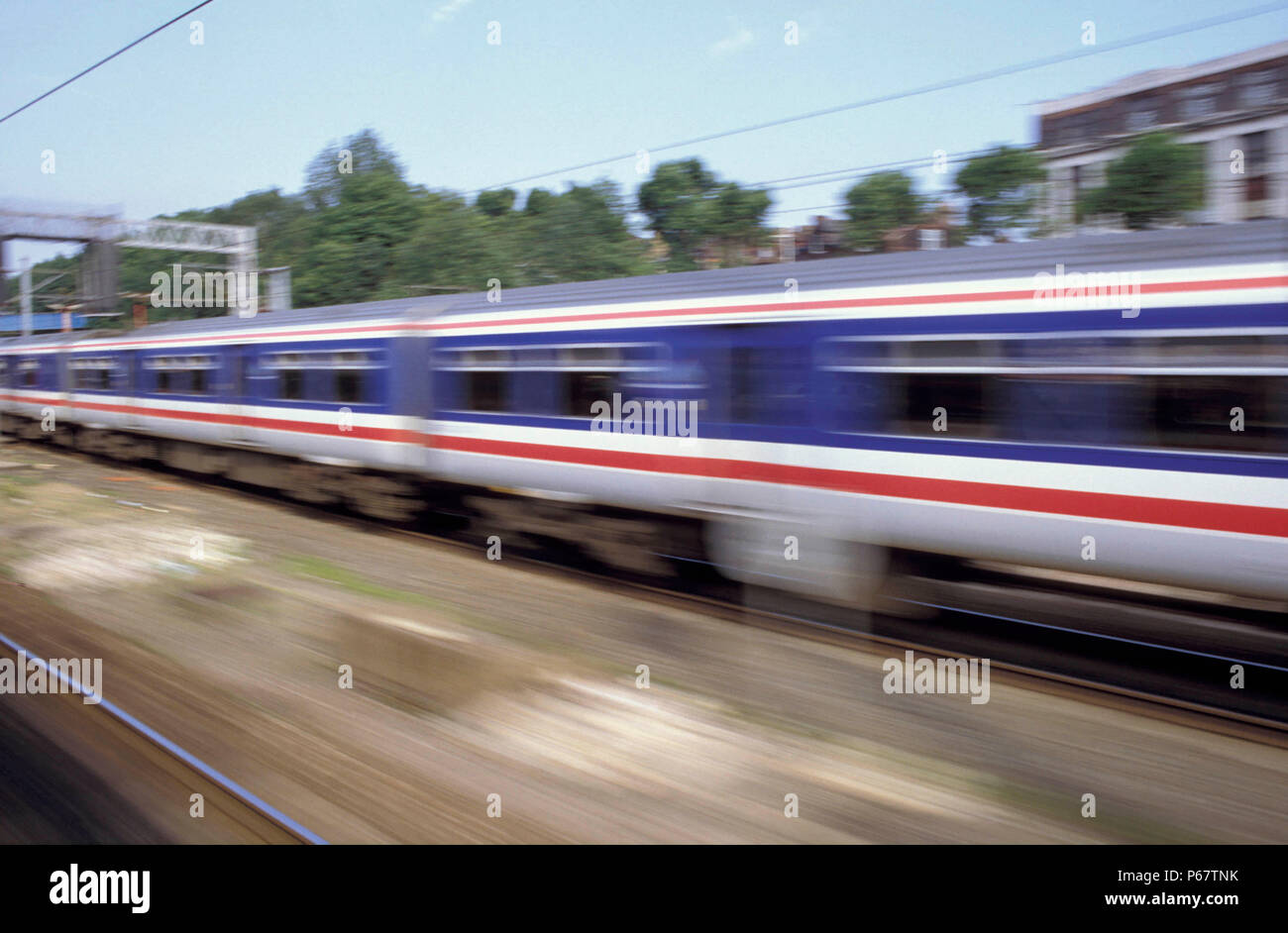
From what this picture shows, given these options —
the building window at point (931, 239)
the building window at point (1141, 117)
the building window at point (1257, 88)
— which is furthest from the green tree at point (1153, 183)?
the building window at point (1141, 117)

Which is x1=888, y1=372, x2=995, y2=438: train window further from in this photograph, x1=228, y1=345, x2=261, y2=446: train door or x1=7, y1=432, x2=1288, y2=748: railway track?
x1=228, y1=345, x2=261, y2=446: train door

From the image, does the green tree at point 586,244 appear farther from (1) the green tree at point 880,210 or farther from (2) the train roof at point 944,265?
(2) the train roof at point 944,265

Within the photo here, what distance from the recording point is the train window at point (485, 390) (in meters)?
10.6

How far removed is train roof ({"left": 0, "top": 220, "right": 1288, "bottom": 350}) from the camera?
19.5ft

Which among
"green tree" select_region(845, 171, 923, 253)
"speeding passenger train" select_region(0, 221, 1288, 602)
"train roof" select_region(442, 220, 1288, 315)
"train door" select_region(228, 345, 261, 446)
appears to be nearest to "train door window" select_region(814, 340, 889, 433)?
"speeding passenger train" select_region(0, 221, 1288, 602)

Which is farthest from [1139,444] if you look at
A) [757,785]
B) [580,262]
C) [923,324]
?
[580,262]

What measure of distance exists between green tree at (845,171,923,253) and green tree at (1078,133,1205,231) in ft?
27.3

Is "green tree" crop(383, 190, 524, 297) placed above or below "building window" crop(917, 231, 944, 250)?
above

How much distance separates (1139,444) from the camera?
6184 millimetres

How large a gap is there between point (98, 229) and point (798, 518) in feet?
107

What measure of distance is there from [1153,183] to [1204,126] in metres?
5.50
